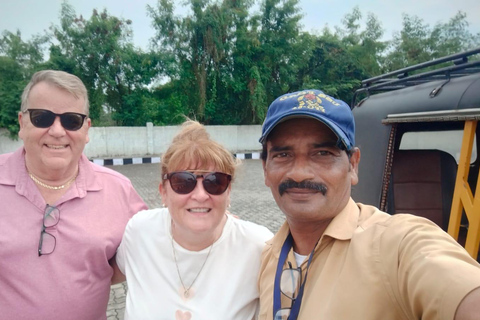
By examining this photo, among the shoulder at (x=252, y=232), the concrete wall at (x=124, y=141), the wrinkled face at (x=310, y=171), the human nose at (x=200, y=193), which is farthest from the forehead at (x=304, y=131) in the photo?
the concrete wall at (x=124, y=141)

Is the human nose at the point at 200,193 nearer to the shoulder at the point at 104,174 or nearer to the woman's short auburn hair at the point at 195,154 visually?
the woman's short auburn hair at the point at 195,154

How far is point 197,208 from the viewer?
6.45 feet

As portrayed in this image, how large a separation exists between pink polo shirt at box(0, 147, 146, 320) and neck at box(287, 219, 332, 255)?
1.22 metres

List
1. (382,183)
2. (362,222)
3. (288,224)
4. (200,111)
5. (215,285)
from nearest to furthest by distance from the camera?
(362,222), (288,224), (215,285), (382,183), (200,111)

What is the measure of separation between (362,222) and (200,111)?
64.8 feet

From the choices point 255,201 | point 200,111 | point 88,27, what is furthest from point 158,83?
point 255,201

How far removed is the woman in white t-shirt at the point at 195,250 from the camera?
187cm

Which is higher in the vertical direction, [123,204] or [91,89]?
[91,89]

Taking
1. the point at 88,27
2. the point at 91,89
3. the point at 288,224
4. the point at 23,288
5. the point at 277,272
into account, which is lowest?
the point at 23,288

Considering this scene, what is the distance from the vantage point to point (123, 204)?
7.88 ft

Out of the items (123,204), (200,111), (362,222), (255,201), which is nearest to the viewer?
(362,222)

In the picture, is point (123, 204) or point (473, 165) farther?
point (473, 165)

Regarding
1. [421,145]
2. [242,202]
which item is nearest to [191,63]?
[242,202]

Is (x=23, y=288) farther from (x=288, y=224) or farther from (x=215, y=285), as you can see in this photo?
(x=288, y=224)
